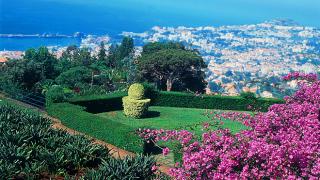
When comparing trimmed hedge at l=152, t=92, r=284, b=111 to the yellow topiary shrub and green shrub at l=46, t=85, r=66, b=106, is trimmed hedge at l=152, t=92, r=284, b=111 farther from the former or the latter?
green shrub at l=46, t=85, r=66, b=106

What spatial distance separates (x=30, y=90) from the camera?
29.3 m

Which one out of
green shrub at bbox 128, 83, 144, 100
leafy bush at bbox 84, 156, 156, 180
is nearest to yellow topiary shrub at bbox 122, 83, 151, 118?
green shrub at bbox 128, 83, 144, 100

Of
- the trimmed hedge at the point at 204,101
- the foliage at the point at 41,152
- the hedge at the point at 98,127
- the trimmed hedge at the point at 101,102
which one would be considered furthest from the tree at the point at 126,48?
the foliage at the point at 41,152

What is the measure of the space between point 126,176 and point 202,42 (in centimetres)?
15580

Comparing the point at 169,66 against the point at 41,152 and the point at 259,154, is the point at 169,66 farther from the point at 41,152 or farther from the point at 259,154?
the point at 259,154

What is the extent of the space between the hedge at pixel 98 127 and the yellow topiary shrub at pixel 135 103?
3781 millimetres

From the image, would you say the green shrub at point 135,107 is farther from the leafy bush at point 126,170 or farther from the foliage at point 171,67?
the foliage at point 171,67

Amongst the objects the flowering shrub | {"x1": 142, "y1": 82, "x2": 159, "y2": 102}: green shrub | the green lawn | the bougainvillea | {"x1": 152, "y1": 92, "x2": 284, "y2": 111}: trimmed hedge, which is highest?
the flowering shrub

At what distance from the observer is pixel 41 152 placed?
10.2 meters

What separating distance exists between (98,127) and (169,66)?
21941mm

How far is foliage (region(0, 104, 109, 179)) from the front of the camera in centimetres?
952

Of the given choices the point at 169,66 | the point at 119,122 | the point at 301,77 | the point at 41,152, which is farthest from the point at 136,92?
the point at 169,66

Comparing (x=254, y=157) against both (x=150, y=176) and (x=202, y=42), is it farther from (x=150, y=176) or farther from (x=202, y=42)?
(x=202, y=42)

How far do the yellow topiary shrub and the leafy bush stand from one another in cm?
1354
